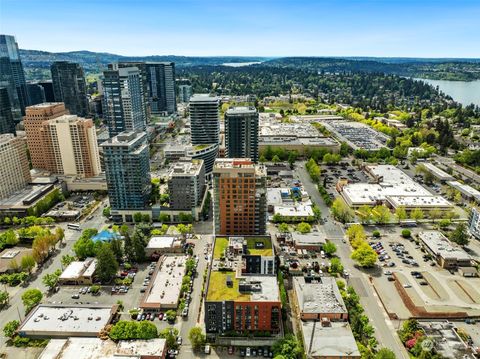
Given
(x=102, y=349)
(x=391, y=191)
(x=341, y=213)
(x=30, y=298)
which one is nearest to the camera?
(x=102, y=349)

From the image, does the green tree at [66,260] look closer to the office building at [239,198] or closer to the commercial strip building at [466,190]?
the office building at [239,198]

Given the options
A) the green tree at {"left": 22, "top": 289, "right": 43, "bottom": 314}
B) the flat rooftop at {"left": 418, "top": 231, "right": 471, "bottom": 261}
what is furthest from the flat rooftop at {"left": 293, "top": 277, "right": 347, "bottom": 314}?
the green tree at {"left": 22, "top": 289, "right": 43, "bottom": 314}

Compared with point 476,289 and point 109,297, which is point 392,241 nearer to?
point 476,289

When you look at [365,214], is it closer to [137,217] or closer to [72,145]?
[137,217]

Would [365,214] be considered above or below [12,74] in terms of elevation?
below

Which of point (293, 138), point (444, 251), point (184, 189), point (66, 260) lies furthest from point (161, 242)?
Answer: point (293, 138)

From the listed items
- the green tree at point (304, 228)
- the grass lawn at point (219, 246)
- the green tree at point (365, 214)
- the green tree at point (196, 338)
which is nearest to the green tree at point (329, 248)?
the green tree at point (304, 228)
